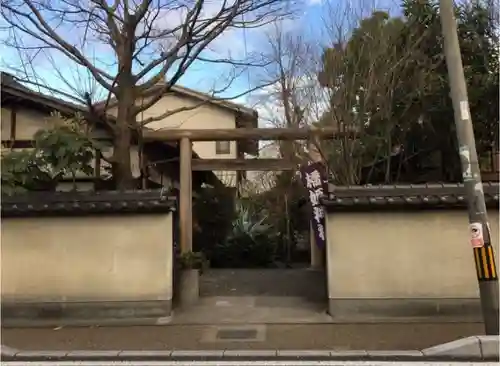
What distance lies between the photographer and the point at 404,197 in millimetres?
9914

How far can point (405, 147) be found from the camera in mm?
14031

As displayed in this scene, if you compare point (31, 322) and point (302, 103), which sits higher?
point (302, 103)

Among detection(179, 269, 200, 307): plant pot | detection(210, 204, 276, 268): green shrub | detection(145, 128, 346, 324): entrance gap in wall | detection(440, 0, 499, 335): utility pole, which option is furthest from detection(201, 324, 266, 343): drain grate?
detection(210, 204, 276, 268): green shrub

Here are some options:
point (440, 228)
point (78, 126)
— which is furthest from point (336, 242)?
point (78, 126)

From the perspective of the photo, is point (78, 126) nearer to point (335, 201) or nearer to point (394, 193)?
point (335, 201)

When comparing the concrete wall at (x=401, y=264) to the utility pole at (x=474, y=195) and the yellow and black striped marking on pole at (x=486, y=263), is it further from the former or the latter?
the yellow and black striped marking on pole at (x=486, y=263)

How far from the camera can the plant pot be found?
439 inches

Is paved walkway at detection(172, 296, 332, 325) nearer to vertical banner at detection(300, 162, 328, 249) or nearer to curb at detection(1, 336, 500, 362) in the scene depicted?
vertical banner at detection(300, 162, 328, 249)

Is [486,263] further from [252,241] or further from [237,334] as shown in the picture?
[252,241]

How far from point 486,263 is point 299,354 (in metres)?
2.83

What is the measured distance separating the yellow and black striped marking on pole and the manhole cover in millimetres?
3585

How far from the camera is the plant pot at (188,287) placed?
36.6 ft

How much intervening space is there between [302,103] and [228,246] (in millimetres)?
6047

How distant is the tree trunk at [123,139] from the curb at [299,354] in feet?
15.5
